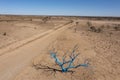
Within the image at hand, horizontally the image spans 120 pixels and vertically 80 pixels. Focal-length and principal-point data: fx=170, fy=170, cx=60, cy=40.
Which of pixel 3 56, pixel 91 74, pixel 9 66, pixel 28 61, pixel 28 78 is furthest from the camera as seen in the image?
pixel 3 56

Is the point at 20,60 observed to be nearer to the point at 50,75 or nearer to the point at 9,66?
the point at 9,66

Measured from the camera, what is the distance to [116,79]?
1170 cm

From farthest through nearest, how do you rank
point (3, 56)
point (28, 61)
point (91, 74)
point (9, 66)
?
point (3, 56) < point (28, 61) < point (9, 66) < point (91, 74)

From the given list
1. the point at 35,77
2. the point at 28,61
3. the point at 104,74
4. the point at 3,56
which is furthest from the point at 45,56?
the point at 104,74

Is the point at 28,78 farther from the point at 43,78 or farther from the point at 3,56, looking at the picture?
the point at 3,56

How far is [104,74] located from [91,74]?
101cm

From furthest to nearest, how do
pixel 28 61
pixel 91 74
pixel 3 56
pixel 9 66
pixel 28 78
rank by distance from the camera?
pixel 3 56 → pixel 28 61 → pixel 9 66 → pixel 91 74 → pixel 28 78

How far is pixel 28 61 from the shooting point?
14.6 meters

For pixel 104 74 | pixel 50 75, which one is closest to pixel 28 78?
pixel 50 75

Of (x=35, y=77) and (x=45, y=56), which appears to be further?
(x=45, y=56)

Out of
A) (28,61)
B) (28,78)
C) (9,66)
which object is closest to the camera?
(28,78)

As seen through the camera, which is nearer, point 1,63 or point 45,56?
point 1,63

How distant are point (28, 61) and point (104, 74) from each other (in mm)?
6369

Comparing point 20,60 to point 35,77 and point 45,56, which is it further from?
point 35,77
